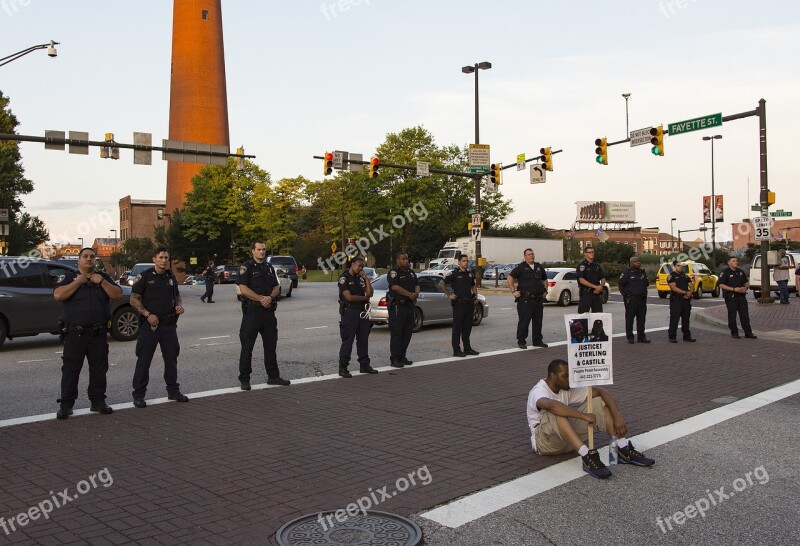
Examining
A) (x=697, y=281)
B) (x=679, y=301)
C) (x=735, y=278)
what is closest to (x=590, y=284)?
(x=679, y=301)

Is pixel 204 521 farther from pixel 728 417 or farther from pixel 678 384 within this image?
pixel 678 384

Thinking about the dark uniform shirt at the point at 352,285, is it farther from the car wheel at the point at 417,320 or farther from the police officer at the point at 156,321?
the car wheel at the point at 417,320

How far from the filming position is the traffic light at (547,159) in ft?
88.0

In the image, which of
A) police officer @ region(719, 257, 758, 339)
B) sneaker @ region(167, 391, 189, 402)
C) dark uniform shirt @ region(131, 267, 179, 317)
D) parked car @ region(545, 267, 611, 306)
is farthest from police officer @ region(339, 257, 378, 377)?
parked car @ region(545, 267, 611, 306)

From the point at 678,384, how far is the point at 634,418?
8.18 ft

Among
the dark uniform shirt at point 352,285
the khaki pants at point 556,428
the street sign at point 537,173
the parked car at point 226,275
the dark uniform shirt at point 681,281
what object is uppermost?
the street sign at point 537,173

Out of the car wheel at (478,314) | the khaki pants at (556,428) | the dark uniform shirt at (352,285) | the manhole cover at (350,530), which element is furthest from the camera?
the car wheel at (478,314)

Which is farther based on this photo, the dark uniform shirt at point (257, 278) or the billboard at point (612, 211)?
the billboard at point (612, 211)

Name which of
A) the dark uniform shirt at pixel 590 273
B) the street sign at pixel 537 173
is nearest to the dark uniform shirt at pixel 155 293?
the dark uniform shirt at pixel 590 273

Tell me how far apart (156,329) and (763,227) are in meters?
19.8

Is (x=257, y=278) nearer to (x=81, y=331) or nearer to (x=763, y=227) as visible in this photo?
(x=81, y=331)

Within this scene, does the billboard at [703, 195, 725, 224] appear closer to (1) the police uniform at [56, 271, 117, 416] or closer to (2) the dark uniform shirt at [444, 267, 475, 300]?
(2) the dark uniform shirt at [444, 267, 475, 300]

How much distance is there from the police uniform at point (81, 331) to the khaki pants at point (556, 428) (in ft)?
16.0

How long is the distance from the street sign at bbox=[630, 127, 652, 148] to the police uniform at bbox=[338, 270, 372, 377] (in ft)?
51.9
